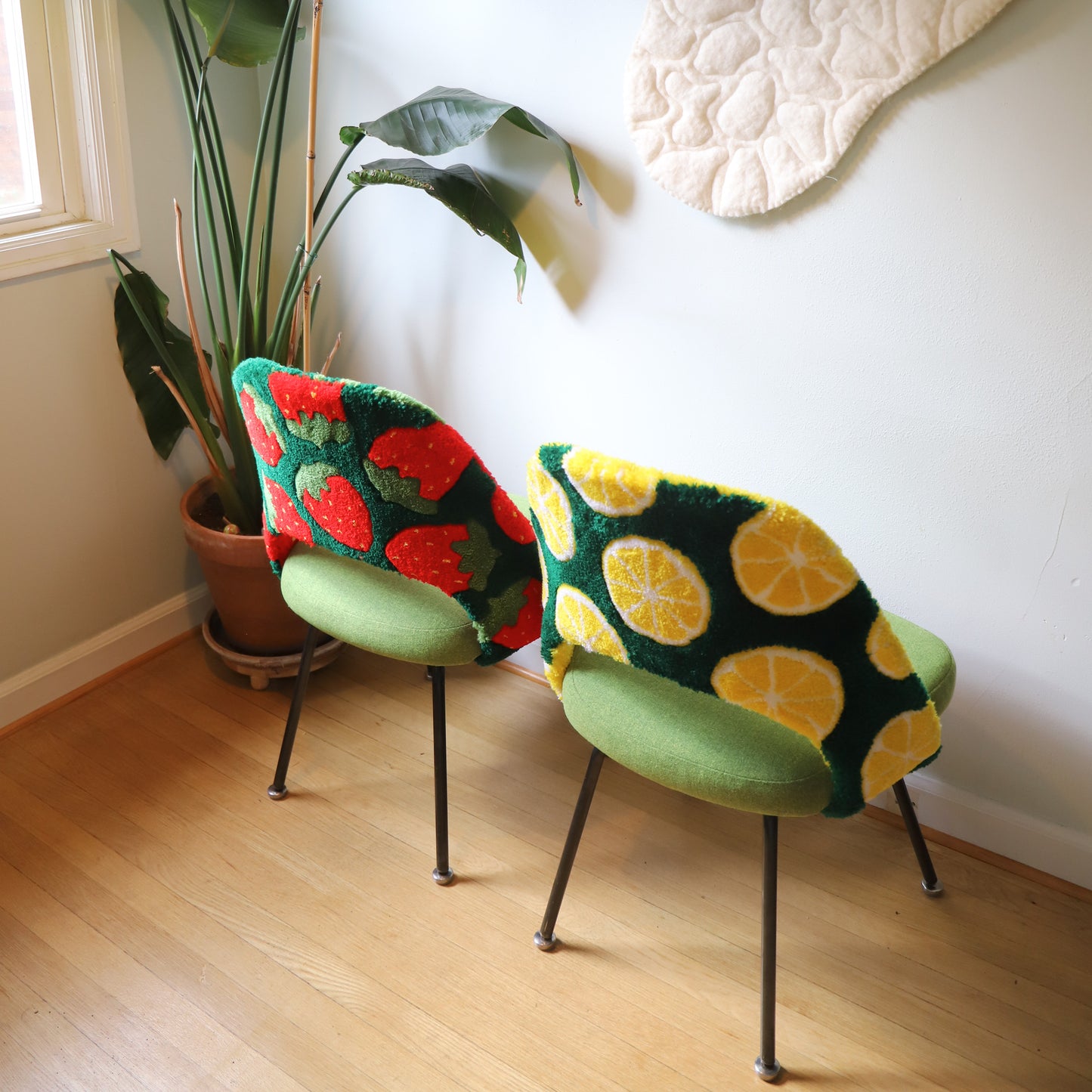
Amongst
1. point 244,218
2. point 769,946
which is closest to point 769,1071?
point 769,946

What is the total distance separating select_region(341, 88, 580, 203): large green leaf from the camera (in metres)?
1.72

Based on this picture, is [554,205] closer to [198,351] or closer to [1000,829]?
[198,351]

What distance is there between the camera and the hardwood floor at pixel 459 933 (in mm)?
1485

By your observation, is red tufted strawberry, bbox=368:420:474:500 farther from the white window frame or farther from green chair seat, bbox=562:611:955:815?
the white window frame

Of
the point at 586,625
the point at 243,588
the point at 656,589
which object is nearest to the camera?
the point at 656,589

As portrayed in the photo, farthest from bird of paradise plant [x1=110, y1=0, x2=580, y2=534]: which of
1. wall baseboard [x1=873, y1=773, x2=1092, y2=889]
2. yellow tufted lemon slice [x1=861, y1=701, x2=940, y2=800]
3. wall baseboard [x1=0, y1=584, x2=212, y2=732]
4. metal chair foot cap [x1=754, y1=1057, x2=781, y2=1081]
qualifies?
metal chair foot cap [x1=754, y1=1057, x2=781, y2=1081]

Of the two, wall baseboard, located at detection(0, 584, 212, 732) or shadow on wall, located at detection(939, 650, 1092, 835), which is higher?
shadow on wall, located at detection(939, 650, 1092, 835)

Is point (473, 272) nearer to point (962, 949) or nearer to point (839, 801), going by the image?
point (839, 801)

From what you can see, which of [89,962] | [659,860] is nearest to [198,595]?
[89,962]

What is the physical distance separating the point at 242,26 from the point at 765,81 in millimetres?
954

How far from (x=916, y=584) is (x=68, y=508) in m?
1.66

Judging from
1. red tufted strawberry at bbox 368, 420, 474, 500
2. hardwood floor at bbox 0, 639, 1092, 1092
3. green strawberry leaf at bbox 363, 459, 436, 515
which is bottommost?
hardwood floor at bbox 0, 639, 1092, 1092

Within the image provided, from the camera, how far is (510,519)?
1512mm

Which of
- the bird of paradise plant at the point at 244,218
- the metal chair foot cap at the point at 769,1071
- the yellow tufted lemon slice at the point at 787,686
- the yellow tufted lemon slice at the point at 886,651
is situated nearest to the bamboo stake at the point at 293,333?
the bird of paradise plant at the point at 244,218
